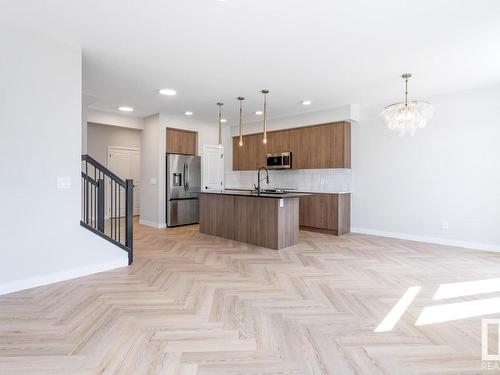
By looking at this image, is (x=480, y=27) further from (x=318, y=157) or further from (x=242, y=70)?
(x=318, y=157)

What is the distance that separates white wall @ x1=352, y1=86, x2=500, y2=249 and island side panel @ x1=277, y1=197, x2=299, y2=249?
5.96ft

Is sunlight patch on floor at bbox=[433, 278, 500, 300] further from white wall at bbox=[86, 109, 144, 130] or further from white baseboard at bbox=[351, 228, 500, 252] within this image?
white wall at bbox=[86, 109, 144, 130]

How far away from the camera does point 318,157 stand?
6129 mm

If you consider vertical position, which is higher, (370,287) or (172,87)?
(172,87)

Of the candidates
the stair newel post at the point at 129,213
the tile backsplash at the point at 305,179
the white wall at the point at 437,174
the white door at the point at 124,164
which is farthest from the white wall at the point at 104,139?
the white wall at the point at 437,174

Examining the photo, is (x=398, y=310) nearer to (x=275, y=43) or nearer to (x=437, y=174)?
(x=275, y=43)

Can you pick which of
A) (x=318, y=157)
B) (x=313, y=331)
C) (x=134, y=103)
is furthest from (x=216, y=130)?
(x=313, y=331)

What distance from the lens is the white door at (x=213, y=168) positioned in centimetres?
743

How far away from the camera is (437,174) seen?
4.93 meters

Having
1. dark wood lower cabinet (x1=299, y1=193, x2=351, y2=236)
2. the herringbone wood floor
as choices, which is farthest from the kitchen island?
dark wood lower cabinet (x1=299, y1=193, x2=351, y2=236)

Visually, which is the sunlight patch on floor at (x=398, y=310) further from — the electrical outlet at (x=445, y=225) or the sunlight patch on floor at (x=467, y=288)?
the electrical outlet at (x=445, y=225)

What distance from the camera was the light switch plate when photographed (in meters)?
3.01

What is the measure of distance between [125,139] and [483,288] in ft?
26.4

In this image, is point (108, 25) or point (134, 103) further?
point (134, 103)
